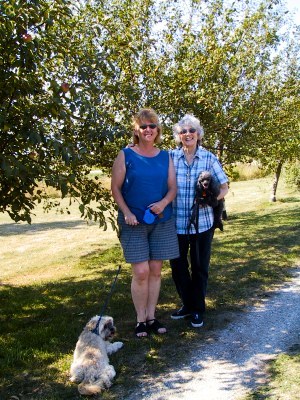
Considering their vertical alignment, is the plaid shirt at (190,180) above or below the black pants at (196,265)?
above

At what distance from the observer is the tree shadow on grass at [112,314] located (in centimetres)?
370

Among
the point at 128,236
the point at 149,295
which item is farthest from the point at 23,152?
the point at 149,295

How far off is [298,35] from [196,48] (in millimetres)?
6711

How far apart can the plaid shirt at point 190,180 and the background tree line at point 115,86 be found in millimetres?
770

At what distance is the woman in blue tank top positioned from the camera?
4.07 m

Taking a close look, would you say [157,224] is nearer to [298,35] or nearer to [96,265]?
[96,265]

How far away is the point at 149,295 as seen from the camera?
14.4 feet

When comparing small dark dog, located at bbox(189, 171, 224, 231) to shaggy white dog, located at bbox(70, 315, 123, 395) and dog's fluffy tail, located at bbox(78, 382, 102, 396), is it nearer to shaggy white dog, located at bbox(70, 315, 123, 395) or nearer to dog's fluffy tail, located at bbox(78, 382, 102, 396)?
shaggy white dog, located at bbox(70, 315, 123, 395)

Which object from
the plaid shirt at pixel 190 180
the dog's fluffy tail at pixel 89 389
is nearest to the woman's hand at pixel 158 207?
the plaid shirt at pixel 190 180

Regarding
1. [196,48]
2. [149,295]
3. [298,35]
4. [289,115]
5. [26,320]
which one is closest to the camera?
[149,295]

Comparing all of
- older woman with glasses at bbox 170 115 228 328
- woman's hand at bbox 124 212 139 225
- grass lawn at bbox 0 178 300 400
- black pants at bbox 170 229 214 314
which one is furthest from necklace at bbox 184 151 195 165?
grass lawn at bbox 0 178 300 400

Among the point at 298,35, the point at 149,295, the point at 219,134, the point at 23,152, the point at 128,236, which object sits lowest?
the point at 149,295

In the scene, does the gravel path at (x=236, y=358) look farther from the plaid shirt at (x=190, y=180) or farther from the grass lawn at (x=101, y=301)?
the plaid shirt at (x=190, y=180)

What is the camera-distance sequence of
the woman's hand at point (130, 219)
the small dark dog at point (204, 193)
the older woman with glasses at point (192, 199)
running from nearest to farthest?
the woman's hand at point (130, 219) → the small dark dog at point (204, 193) → the older woman with glasses at point (192, 199)
